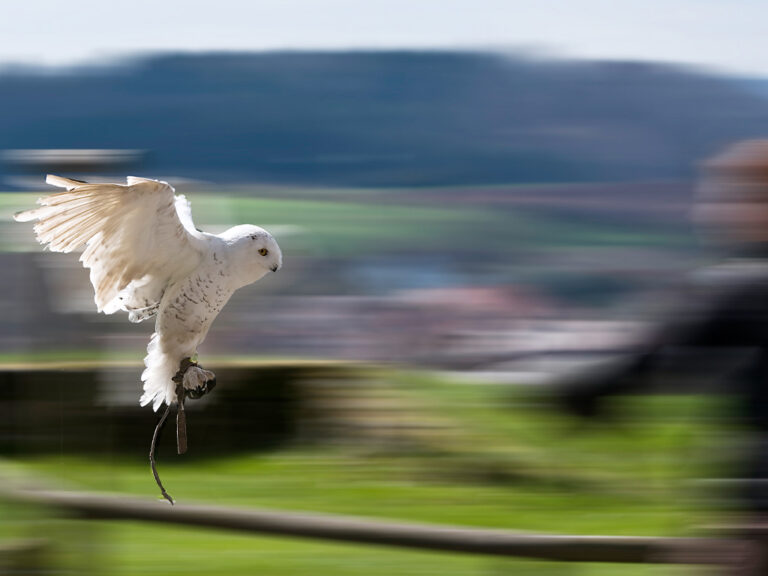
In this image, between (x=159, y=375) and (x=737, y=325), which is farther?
(x=737, y=325)

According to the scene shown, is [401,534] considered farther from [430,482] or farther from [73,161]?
[430,482]

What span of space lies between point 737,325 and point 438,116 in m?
6.38

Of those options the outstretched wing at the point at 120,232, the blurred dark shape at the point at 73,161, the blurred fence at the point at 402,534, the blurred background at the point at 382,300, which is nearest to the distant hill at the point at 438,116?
the blurred background at the point at 382,300

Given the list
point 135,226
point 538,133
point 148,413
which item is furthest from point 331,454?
point 538,133

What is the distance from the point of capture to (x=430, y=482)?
13.9 ft

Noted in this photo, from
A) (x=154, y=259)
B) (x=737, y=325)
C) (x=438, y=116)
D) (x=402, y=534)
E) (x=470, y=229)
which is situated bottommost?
(x=402, y=534)

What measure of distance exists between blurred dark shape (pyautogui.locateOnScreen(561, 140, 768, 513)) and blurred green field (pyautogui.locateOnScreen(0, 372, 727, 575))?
1.59 metres

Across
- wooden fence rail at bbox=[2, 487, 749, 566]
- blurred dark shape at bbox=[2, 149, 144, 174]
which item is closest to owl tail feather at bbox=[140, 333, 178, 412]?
blurred dark shape at bbox=[2, 149, 144, 174]

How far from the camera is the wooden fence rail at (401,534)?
5.59 feet

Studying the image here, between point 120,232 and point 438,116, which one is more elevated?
point 438,116

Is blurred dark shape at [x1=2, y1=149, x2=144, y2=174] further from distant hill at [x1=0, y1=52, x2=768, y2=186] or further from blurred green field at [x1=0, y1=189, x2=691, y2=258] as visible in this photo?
blurred green field at [x1=0, y1=189, x2=691, y2=258]

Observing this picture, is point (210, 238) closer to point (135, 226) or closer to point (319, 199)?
point (135, 226)

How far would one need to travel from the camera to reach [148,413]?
320cm

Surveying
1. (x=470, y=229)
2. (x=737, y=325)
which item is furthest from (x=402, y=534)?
(x=470, y=229)
